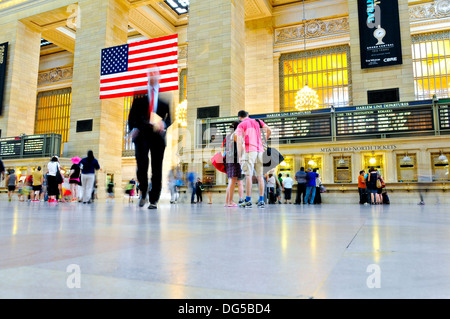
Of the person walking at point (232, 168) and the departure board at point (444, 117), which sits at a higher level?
the departure board at point (444, 117)

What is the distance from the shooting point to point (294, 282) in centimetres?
72

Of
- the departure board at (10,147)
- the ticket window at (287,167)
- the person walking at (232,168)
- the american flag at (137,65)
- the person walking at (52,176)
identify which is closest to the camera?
the person walking at (232,168)

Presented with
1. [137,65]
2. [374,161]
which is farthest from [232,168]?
[137,65]

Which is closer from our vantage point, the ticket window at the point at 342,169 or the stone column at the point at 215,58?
the ticket window at the point at 342,169

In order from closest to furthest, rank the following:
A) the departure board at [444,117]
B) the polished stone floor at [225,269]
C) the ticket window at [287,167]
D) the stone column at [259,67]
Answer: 1. the polished stone floor at [225,269]
2. the departure board at [444,117]
3. the ticket window at [287,167]
4. the stone column at [259,67]

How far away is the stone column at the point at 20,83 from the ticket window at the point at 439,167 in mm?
18984

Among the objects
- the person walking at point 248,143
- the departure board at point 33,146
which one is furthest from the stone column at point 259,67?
the person walking at point 248,143

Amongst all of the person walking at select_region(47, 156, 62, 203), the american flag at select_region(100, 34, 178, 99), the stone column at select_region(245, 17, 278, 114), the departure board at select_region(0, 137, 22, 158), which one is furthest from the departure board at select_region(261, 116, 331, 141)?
the departure board at select_region(0, 137, 22, 158)

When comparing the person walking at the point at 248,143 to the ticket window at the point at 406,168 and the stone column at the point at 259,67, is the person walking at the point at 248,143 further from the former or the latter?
the stone column at the point at 259,67

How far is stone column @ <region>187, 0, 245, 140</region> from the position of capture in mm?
13422

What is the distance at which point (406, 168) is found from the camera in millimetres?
9945

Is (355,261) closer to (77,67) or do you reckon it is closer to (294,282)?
(294,282)

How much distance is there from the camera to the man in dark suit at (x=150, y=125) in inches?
169

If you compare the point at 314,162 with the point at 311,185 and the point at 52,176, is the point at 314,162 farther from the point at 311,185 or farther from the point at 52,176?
the point at 52,176
